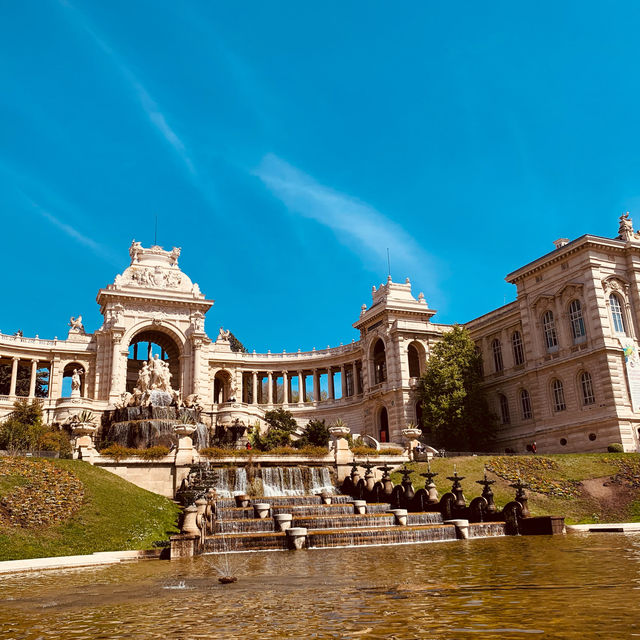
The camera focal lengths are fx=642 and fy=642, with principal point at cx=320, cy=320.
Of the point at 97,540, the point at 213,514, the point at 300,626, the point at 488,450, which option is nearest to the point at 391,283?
the point at 488,450

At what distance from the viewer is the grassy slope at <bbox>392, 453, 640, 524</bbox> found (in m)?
32.1

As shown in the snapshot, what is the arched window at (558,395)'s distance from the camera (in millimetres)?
53037

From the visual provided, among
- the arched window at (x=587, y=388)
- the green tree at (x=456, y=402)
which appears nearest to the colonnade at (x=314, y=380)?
the green tree at (x=456, y=402)

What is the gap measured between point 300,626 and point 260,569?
8.80 m

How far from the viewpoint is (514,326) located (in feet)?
203

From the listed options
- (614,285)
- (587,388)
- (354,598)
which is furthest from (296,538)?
(614,285)

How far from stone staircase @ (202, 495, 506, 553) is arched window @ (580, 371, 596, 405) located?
24.9 meters

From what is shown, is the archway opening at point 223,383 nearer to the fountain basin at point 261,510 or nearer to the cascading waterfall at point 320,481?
the cascading waterfall at point 320,481

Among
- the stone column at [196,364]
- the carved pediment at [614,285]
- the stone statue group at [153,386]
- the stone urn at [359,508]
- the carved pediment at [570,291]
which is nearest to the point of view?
the stone urn at [359,508]

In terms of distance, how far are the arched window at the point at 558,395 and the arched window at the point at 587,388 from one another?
90.7 inches

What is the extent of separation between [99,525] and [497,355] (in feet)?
157

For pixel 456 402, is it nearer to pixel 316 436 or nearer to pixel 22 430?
pixel 316 436

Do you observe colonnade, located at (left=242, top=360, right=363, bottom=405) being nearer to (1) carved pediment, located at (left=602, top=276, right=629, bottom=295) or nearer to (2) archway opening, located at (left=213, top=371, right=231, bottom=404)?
(2) archway opening, located at (left=213, top=371, right=231, bottom=404)

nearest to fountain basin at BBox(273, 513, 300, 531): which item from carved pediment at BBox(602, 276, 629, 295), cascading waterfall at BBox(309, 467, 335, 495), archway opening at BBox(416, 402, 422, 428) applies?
cascading waterfall at BBox(309, 467, 335, 495)
